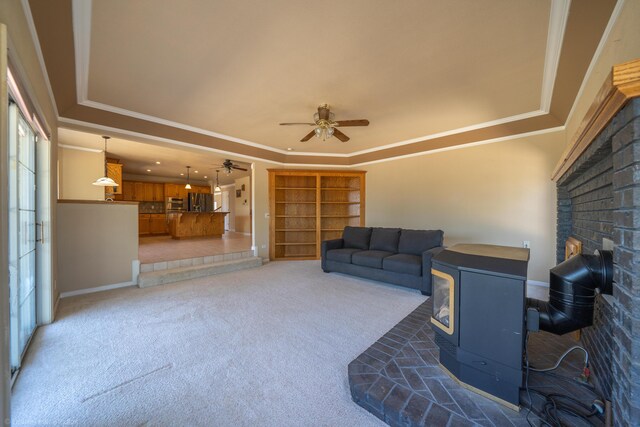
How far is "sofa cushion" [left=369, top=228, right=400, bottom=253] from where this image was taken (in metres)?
4.49

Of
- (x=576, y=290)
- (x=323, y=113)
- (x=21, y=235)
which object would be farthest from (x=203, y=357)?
(x=323, y=113)

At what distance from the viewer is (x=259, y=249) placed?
5.81m

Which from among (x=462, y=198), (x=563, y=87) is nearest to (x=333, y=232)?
(x=462, y=198)

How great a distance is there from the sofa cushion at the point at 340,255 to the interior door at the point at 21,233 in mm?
3741

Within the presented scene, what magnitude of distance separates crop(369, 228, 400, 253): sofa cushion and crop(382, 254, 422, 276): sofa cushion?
468 millimetres

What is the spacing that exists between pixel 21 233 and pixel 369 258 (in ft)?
13.0

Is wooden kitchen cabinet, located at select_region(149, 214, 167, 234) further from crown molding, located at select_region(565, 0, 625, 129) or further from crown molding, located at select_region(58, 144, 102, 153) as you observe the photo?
crown molding, located at select_region(565, 0, 625, 129)

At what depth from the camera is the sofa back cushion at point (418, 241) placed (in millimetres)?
4064

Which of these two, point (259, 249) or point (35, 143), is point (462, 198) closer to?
point (259, 249)

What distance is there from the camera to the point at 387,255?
13.8 feet

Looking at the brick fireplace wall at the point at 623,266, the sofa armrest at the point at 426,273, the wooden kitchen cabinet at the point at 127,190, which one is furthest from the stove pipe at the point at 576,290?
the wooden kitchen cabinet at the point at 127,190

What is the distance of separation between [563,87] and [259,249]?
5580mm

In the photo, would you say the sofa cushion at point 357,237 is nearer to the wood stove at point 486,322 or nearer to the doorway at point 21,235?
the wood stove at point 486,322

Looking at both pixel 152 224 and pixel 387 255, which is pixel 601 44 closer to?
pixel 387 255
